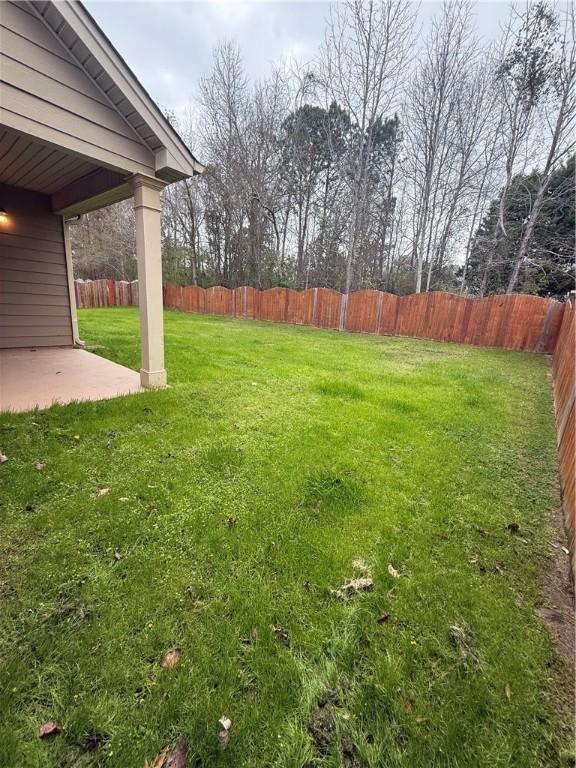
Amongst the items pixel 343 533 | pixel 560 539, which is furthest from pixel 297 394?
pixel 560 539

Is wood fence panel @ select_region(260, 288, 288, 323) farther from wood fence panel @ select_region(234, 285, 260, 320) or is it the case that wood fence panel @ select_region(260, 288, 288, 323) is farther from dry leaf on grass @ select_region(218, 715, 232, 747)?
dry leaf on grass @ select_region(218, 715, 232, 747)

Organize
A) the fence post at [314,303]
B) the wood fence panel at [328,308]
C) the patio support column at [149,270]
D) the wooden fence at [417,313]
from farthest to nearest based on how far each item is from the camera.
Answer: the fence post at [314,303]
the wood fence panel at [328,308]
the wooden fence at [417,313]
the patio support column at [149,270]

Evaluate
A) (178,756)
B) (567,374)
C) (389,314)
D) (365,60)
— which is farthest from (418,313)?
(178,756)

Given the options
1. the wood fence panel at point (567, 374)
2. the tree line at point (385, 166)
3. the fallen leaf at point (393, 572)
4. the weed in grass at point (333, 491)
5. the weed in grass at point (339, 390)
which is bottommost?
the fallen leaf at point (393, 572)

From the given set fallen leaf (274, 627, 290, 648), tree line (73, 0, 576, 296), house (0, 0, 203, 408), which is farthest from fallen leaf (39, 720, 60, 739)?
tree line (73, 0, 576, 296)

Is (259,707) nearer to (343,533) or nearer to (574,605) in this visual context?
(343,533)

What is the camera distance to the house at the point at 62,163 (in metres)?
2.82

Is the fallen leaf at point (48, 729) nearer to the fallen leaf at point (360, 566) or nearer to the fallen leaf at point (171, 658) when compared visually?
the fallen leaf at point (171, 658)

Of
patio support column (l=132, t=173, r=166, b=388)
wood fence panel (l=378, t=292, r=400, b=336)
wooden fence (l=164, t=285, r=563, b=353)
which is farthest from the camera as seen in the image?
wood fence panel (l=378, t=292, r=400, b=336)

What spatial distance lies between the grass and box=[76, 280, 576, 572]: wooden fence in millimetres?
4340

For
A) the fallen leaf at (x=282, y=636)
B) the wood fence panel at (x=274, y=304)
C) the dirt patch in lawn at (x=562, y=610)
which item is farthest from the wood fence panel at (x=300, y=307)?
the fallen leaf at (x=282, y=636)

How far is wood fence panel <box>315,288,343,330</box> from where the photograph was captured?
12570 millimetres

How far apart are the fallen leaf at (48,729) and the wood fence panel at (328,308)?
40.3ft

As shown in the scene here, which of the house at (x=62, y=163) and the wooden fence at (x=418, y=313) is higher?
the house at (x=62, y=163)
